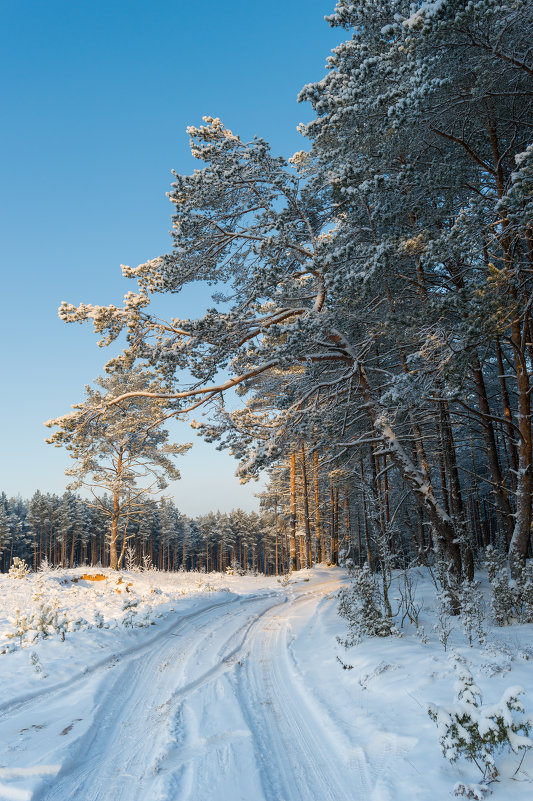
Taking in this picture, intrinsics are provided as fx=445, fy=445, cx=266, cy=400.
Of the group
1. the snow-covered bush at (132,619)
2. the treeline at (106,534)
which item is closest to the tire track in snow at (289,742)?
the snow-covered bush at (132,619)

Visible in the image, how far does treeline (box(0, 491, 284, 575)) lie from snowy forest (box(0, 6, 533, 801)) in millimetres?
44401

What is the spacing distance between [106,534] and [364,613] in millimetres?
53090

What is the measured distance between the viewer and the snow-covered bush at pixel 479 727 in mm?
2910

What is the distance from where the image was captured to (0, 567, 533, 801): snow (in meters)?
3.11

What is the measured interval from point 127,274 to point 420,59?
22.1ft

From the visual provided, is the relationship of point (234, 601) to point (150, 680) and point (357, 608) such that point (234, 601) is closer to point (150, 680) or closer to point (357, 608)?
point (357, 608)

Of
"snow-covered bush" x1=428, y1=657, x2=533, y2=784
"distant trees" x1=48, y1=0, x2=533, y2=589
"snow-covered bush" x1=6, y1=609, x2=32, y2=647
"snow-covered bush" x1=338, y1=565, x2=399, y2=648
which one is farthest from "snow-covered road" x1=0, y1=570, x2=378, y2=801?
"distant trees" x1=48, y1=0, x2=533, y2=589

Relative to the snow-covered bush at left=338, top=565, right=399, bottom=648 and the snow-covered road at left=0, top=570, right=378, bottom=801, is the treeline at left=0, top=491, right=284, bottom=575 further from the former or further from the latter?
the snow-covered road at left=0, top=570, right=378, bottom=801

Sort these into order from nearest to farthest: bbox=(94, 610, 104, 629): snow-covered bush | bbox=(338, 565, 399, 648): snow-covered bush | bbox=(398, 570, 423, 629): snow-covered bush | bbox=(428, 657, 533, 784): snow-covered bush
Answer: bbox=(428, 657, 533, 784): snow-covered bush < bbox=(338, 565, 399, 648): snow-covered bush < bbox=(398, 570, 423, 629): snow-covered bush < bbox=(94, 610, 104, 629): snow-covered bush

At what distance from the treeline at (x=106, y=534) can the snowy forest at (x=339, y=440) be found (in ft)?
146

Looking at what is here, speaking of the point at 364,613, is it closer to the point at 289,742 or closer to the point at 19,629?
the point at 289,742

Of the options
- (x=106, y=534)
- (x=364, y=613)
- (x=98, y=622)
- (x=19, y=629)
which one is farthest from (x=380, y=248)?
(x=106, y=534)

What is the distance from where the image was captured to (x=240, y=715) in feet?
14.3

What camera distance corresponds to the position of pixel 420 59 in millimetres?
6711
